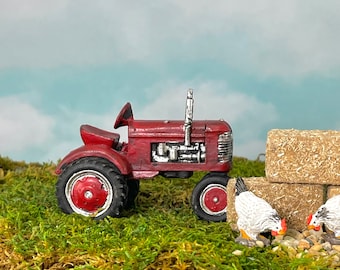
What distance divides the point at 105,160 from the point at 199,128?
2.97ft

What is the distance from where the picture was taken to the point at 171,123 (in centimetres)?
660

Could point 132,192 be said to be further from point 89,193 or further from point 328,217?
point 328,217

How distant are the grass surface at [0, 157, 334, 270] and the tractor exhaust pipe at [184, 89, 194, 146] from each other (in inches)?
28.7

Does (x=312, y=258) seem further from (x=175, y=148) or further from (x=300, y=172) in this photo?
(x=175, y=148)

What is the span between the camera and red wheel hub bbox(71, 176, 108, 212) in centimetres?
636

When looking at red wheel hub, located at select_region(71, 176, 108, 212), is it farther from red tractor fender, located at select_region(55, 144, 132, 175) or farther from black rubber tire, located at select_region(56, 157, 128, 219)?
red tractor fender, located at select_region(55, 144, 132, 175)

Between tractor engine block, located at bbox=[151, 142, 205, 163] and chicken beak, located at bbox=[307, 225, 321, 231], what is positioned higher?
tractor engine block, located at bbox=[151, 142, 205, 163]

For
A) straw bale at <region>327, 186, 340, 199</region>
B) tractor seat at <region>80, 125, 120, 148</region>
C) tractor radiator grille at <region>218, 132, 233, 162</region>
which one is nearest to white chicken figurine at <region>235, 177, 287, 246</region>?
straw bale at <region>327, 186, 340, 199</region>

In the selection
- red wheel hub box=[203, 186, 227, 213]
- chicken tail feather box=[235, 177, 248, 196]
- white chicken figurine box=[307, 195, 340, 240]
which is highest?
chicken tail feather box=[235, 177, 248, 196]

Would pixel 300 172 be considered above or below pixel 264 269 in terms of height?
above

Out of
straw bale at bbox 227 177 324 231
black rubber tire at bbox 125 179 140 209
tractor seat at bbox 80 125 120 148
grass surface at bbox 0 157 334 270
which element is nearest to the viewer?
grass surface at bbox 0 157 334 270

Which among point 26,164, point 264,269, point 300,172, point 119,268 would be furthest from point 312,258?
point 26,164

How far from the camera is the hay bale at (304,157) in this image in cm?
592

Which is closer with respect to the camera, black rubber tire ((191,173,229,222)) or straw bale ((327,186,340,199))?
straw bale ((327,186,340,199))
